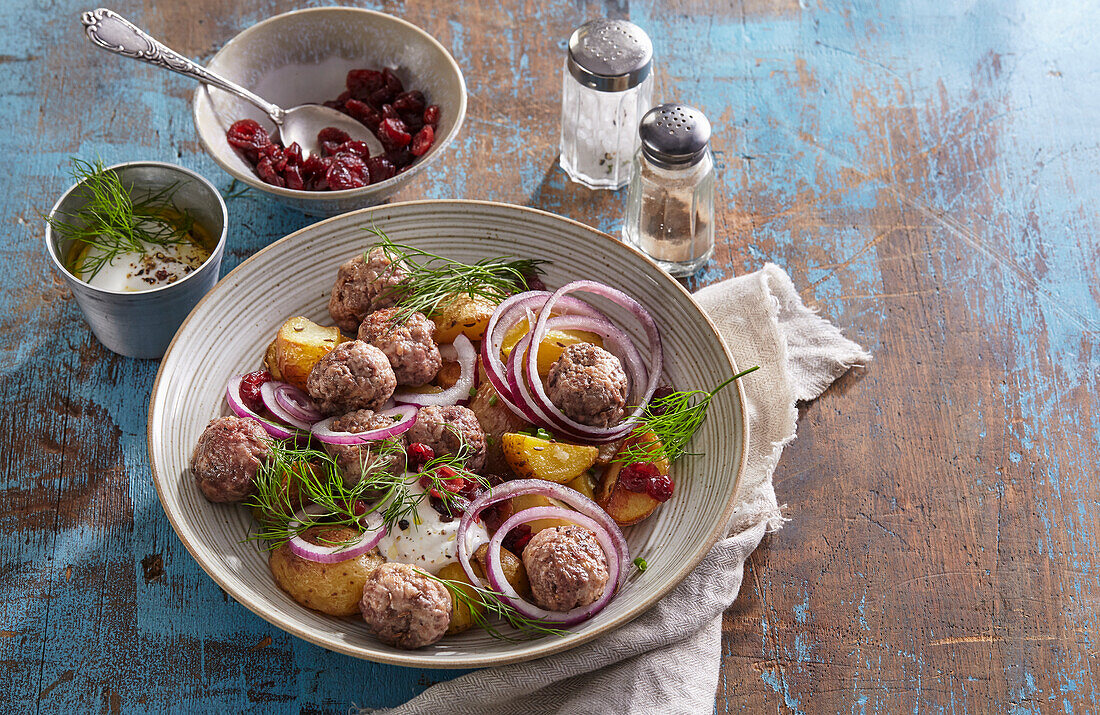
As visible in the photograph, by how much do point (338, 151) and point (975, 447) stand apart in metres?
2.96

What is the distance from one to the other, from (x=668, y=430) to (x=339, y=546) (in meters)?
1.21

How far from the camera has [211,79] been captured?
4074 millimetres

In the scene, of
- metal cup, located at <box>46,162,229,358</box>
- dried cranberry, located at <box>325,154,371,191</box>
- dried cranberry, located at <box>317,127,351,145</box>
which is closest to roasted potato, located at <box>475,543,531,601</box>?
metal cup, located at <box>46,162,229,358</box>

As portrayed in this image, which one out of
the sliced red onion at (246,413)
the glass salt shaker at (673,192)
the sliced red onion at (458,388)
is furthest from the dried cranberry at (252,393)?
the glass salt shaker at (673,192)

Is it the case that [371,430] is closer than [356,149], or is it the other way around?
[371,430]

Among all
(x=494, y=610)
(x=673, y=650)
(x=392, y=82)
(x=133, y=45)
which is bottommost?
(x=673, y=650)

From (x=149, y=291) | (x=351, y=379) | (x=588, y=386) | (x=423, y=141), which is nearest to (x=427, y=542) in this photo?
(x=351, y=379)

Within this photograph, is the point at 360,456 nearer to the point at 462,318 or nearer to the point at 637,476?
the point at 462,318

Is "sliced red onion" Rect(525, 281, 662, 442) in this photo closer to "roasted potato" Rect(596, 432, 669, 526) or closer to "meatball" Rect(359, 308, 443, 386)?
"roasted potato" Rect(596, 432, 669, 526)

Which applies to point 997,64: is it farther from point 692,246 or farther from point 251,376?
point 251,376

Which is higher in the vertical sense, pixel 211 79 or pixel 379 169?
pixel 211 79

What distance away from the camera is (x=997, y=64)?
16.4ft

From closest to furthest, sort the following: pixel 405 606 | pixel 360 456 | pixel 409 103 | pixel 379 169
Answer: pixel 405 606 → pixel 360 456 → pixel 379 169 → pixel 409 103

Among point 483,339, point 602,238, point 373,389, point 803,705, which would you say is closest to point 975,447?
point 803,705
